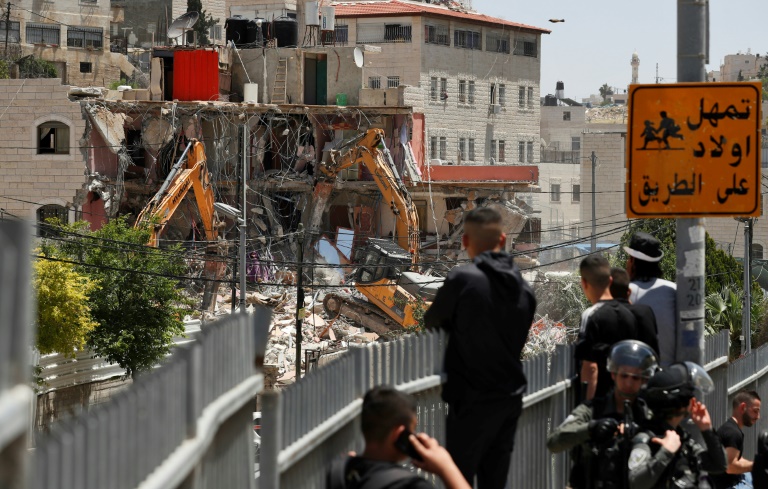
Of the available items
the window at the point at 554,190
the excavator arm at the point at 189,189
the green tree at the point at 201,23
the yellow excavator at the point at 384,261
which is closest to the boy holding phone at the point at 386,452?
the yellow excavator at the point at 384,261

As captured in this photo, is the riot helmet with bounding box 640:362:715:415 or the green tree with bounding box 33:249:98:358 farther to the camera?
the green tree with bounding box 33:249:98:358

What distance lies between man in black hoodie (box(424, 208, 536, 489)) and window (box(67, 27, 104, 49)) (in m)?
82.6

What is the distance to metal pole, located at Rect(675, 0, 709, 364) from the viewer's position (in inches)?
327

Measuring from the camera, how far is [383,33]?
81.8 m

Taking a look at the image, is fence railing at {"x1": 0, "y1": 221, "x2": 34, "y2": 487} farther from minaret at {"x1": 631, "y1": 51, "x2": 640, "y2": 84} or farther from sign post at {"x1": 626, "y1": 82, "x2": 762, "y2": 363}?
minaret at {"x1": 631, "y1": 51, "x2": 640, "y2": 84}

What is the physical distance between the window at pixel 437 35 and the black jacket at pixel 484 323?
7424cm

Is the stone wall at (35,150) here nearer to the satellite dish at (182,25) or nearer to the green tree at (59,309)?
the satellite dish at (182,25)

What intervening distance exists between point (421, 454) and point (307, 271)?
52.1 meters

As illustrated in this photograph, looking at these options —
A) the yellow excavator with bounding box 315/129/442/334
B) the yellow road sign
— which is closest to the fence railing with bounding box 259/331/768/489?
the yellow road sign

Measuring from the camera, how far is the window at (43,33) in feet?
284

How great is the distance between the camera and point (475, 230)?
6.83 meters

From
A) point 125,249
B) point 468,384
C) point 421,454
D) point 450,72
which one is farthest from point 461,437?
→ point 450,72

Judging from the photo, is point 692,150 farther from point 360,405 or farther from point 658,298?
point 360,405

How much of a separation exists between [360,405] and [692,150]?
301 cm
